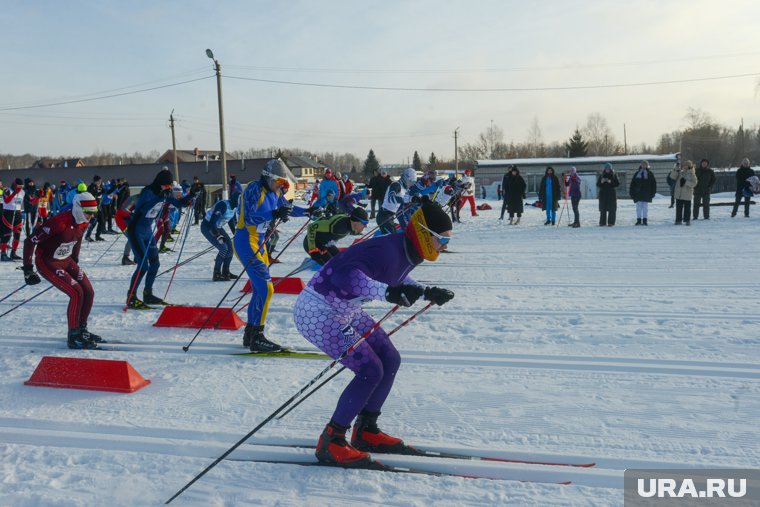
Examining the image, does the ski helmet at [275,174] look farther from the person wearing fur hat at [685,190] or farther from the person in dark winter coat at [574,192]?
the person wearing fur hat at [685,190]

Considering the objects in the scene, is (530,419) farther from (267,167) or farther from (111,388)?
(267,167)

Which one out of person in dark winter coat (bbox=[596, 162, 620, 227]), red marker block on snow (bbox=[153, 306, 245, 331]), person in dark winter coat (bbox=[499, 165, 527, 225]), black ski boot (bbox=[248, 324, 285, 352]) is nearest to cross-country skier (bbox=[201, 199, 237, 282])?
red marker block on snow (bbox=[153, 306, 245, 331])

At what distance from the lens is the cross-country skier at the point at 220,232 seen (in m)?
9.04

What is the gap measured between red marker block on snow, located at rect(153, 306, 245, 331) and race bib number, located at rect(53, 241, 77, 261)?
131cm

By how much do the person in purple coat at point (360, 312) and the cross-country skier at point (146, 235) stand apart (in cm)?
487

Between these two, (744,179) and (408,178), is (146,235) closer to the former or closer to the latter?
(408,178)

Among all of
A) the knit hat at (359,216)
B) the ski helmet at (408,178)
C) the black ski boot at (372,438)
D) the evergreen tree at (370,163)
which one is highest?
the evergreen tree at (370,163)

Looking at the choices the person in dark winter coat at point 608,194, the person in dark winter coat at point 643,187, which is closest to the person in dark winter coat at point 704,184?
the person in dark winter coat at point 643,187

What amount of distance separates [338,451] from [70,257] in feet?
12.8

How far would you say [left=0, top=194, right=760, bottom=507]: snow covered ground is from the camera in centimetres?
313

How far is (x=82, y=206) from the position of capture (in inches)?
219

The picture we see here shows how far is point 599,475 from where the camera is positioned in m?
3.12

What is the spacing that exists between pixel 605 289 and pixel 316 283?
5628 millimetres

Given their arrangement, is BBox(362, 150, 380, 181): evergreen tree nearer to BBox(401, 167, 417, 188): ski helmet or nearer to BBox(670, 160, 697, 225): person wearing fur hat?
BBox(670, 160, 697, 225): person wearing fur hat
